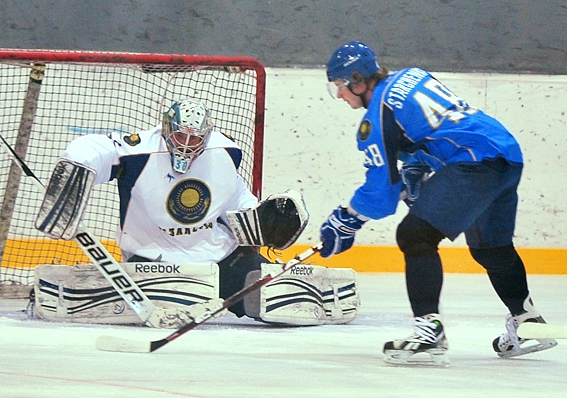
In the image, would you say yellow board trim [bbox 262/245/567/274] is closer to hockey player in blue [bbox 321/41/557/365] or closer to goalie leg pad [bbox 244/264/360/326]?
goalie leg pad [bbox 244/264/360/326]

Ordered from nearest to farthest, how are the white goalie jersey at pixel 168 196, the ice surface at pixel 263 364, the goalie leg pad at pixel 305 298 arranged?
the ice surface at pixel 263 364 → the goalie leg pad at pixel 305 298 → the white goalie jersey at pixel 168 196

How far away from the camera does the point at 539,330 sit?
2775mm

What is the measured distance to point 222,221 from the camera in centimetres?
393

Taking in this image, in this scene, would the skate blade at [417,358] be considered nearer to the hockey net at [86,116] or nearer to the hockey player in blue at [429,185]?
the hockey player in blue at [429,185]

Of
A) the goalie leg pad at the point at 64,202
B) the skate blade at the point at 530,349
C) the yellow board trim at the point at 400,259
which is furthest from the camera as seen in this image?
the yellow board trim at the point at 400,259

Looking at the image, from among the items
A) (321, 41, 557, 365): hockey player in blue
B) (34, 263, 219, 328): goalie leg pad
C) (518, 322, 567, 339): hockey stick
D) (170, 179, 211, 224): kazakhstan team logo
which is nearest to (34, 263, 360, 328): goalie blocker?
(34, 263, 219, 328): goalie leg pad

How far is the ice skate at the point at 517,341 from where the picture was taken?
2859 mm

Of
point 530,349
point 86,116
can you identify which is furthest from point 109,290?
point 86,116

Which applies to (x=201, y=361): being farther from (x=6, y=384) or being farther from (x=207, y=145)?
(x=207, y=145)

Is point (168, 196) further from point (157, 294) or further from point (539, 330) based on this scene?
point (539, 330)

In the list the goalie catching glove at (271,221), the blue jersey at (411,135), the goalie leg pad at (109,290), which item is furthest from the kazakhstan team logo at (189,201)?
the blue jersey at (411,135)

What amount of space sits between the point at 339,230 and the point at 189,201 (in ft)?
3.48

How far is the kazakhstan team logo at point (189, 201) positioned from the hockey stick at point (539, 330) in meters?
1.39

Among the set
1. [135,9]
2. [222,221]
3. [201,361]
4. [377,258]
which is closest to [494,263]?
[201,361]
